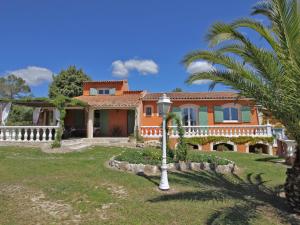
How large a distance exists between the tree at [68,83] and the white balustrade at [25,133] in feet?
65.0

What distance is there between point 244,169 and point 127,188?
20.1 feet

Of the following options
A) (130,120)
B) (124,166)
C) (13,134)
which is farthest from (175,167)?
(13,134)

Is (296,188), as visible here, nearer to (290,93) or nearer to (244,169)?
(290,93)

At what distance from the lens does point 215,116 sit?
67.4 feet

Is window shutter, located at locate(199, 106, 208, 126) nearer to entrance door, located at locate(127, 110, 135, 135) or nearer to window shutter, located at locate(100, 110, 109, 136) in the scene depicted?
entrance door, located at locate(127, 110, 135, 135)

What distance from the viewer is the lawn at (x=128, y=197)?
5035 millimetres

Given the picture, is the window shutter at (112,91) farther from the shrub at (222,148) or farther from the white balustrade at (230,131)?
the shrub at (222,148)

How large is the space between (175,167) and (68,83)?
1172 inches

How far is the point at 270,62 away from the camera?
5273 millimetres

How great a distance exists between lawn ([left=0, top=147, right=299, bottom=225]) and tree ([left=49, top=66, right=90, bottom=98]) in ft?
87.2

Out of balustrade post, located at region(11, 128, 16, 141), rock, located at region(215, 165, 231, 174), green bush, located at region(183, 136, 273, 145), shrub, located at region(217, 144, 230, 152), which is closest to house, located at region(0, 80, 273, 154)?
green bush, located at region(183, 136, 273, 145)

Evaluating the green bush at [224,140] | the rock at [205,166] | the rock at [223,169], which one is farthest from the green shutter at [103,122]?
the rock at [223,169]

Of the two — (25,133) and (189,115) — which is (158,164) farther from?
(189,115)

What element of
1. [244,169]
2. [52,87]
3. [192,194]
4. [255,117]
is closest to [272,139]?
[255,117]
